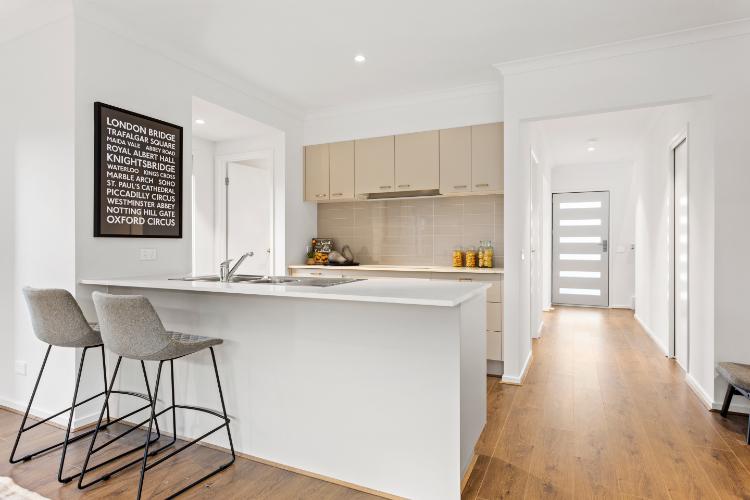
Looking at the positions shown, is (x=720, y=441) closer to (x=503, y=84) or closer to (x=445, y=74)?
(x=503, y=84)

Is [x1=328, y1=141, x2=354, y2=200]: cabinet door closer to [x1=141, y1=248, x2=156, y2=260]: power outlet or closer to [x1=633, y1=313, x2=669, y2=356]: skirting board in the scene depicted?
[x1=141, y1=248, x2=156, y2=260]: power outlet

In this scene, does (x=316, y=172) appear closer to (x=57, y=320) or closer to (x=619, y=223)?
(x=57, y=320)

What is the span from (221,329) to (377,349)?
955mm

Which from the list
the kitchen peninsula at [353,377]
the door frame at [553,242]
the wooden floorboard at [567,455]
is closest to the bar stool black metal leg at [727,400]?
the wooden floorboard at [567,455]

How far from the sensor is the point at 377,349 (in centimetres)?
205

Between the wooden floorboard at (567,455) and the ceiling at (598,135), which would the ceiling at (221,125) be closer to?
the wooden floorboard at (567,455)

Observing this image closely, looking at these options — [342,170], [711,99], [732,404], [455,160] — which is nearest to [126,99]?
[342,170]

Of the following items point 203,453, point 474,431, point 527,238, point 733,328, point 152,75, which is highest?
point 152,75

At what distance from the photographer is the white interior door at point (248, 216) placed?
16.4 feet

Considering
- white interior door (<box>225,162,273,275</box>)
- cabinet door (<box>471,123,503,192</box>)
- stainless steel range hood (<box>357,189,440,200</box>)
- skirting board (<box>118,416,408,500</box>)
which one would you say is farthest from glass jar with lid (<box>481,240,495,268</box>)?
white interior door (<box>225,162,273,275</box>)

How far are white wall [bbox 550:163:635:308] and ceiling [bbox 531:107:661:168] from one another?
24 centimetres

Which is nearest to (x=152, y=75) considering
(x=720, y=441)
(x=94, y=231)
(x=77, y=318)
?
(x=94, y=231)

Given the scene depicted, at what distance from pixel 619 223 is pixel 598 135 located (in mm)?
2580

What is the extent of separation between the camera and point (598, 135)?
5746 mm
